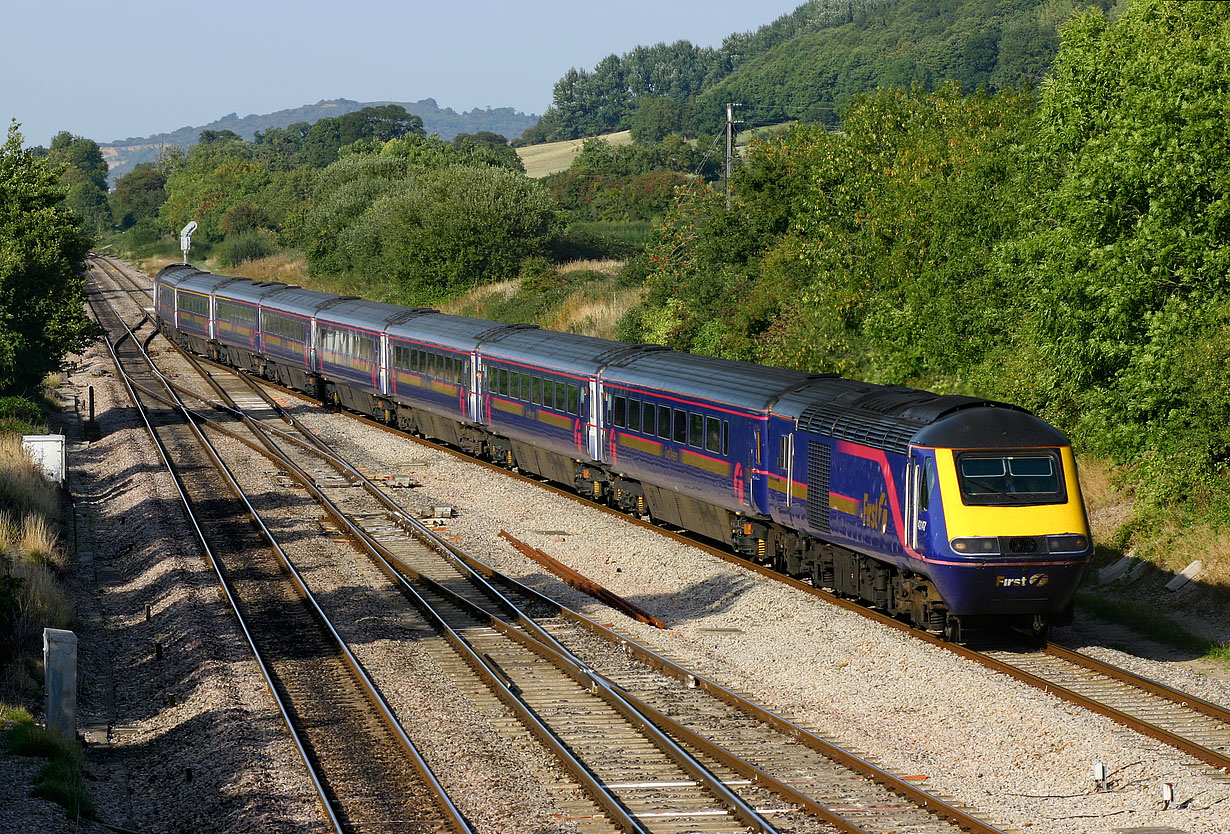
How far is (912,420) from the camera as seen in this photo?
59.7 ft

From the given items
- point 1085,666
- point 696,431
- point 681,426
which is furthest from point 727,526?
point 1085,666

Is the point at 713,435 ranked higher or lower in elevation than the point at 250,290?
lower

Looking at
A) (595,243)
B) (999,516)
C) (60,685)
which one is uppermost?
(595,243)

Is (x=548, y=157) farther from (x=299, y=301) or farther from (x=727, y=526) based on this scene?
(x=727, y=526)

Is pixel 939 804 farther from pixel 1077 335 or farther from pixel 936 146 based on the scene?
pixel 936 146

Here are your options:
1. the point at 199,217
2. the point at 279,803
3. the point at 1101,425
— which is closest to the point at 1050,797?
the point at 279,803

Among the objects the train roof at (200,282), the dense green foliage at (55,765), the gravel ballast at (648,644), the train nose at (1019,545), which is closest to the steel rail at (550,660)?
the gravel ballast at (648,644)

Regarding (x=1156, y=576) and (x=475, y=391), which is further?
(x=475, y=391)

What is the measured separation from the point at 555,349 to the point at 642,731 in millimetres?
16713

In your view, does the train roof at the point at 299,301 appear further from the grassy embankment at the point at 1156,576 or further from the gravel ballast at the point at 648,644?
the grassy embankment at the point at 1156,576

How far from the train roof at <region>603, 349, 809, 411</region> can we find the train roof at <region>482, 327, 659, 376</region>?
67 cm

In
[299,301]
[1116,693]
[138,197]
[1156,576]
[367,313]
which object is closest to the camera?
[1116,693]

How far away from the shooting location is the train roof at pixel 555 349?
93.7 ft

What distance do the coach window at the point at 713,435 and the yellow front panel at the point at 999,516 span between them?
20.7 ft
